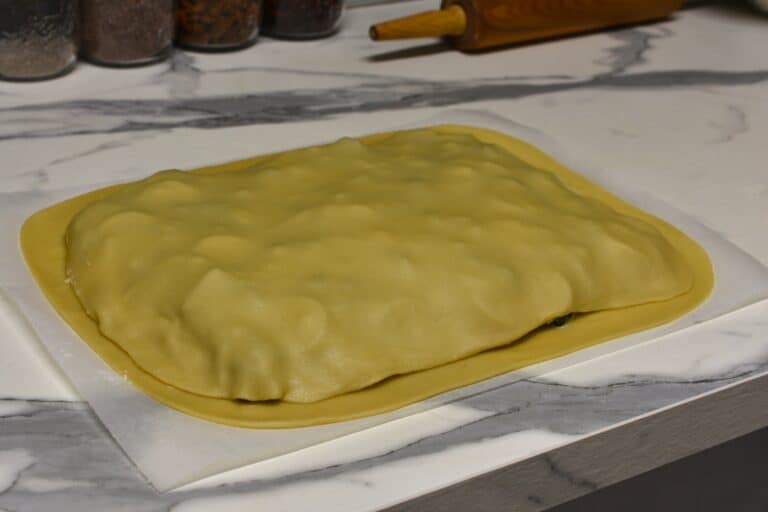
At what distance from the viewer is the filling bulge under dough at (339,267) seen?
0.71m

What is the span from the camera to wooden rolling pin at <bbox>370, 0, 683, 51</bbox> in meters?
1.23

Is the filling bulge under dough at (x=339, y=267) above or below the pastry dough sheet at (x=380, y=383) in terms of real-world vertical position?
above

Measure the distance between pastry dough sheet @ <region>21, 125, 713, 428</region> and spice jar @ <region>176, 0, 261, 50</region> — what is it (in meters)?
0.34

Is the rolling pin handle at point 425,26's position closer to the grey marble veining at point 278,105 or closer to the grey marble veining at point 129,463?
the grey marble veining at point 278,105

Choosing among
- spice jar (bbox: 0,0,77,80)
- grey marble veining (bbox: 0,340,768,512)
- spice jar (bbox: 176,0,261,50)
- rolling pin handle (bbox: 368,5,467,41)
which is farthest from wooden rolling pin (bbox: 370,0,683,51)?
grey marble veining (bbox: 0,340,768,512)

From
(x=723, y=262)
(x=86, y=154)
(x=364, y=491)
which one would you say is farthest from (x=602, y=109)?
(x=364, y=491)

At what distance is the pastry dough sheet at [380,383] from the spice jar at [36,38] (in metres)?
0.23

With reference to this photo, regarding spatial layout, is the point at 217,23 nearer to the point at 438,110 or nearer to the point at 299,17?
the point at 299,17

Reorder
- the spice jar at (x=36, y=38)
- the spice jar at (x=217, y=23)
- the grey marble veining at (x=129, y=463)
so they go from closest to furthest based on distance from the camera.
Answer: the grey marble veining at (x=129, y=463) < the spice jar at (x=36, y=38) < the spice jar at (x=217, y=23)

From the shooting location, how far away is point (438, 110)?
115 centimetres

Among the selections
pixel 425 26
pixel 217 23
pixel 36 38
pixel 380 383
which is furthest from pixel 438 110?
pixel 380 383

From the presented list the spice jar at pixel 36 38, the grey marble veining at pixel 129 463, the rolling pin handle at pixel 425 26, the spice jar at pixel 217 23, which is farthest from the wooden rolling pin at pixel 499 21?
the grey marble veining at pixel 129 463

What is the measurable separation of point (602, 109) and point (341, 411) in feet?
1.99

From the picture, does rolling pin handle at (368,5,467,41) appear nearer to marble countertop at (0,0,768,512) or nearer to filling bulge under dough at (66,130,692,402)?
marble countertop at (0,0,768,512)
